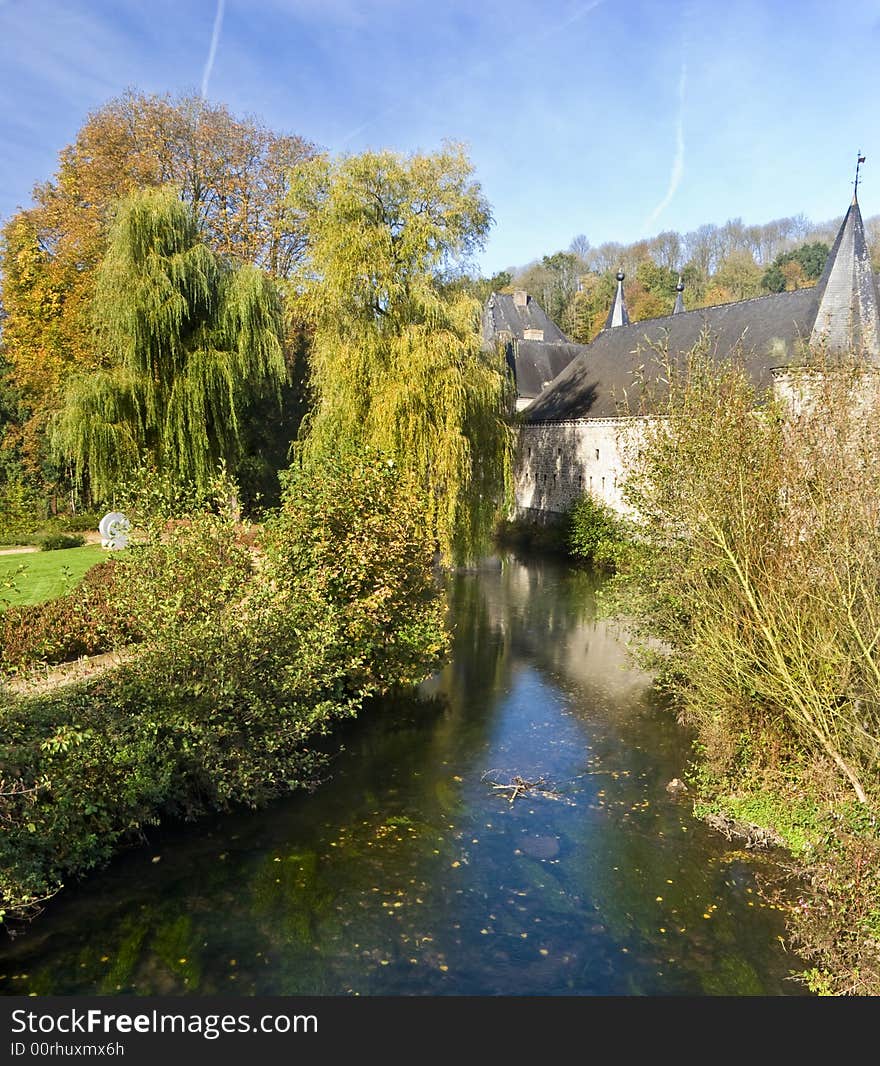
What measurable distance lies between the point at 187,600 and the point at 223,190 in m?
22.0

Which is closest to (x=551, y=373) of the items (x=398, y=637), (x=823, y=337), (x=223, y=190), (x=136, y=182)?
(x=223, y=190)

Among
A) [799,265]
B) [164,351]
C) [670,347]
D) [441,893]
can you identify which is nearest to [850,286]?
[670,347]

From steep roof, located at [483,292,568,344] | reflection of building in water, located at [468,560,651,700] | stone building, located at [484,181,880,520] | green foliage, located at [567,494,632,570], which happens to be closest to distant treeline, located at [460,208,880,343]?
steep roof, located at [483,292,568,344]

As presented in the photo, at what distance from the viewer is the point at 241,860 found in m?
8.83

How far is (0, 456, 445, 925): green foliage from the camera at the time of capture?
25.3 feet

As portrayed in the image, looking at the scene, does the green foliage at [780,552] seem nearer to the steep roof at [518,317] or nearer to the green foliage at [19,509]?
the green foliage at [19,509]

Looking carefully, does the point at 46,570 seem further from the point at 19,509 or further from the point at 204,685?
the point at 204,685

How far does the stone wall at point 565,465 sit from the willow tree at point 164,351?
1422 cm

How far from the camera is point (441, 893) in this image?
822 cm

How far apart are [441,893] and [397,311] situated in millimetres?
13251

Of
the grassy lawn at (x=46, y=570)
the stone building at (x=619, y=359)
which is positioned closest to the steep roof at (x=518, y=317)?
the stone building at (x=619, y=359)

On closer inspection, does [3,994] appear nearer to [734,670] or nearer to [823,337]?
[734,670]

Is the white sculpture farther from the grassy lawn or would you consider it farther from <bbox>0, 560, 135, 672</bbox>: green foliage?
<bbox>0, 560, 135, 672</bbox>: green foliage

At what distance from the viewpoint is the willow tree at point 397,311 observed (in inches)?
677
